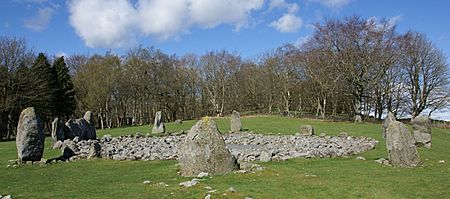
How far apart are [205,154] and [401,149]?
Answer: 7726mm

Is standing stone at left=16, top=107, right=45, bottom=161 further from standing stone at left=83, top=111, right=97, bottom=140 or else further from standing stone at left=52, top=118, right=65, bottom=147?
standing stone at left=83, top=111, right=97, bottom=140

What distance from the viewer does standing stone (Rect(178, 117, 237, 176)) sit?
42.5 ft

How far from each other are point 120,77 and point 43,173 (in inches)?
1831

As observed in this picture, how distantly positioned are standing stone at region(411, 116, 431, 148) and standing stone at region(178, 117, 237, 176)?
48.0 feet

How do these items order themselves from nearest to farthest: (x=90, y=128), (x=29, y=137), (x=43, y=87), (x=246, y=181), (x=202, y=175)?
(x=246, y=181) < (x=202, y=175) < (x=29, y=137) < (x=90, y=128) < (x=43, y=87)

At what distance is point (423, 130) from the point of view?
76.3 feet

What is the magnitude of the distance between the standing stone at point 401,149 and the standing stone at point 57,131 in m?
20.6

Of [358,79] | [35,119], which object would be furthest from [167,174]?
[358,79]

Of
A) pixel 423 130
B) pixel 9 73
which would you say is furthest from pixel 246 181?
pixel 9 73

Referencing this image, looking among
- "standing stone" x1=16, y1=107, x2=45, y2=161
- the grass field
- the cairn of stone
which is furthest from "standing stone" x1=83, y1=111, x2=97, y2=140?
the grass field

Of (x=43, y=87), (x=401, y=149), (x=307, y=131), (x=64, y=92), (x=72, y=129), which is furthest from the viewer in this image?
(x=64, y=92)

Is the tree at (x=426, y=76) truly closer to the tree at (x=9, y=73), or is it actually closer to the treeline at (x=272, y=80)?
the treeline at (x=272, y=80)

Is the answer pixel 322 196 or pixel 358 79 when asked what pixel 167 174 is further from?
pixel 358 79

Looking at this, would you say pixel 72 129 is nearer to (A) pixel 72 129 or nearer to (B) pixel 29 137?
(A) pixel 72 129
